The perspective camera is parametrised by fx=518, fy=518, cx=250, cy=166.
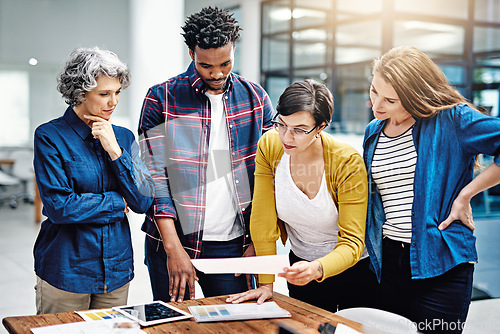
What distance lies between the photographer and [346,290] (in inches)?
76.9

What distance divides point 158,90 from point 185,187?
1.27 ft

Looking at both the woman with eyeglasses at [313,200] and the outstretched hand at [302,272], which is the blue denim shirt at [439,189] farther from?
the outstretched hand at [302,272]

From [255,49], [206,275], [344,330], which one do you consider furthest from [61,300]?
[255,49]

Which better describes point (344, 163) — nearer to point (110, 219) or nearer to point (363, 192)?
point (363, 192)

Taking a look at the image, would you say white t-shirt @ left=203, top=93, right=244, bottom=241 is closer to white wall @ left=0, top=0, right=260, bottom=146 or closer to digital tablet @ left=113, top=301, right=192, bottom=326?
digital tablet @ left=113, top=301, right=192, bottom=326

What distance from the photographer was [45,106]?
8977mm

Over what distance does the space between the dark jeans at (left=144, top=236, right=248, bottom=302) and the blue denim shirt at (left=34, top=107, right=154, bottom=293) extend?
0.12m

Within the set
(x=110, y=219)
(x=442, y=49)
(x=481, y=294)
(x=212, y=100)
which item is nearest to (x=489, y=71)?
(x=442, y=49)

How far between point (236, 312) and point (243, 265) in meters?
0.24

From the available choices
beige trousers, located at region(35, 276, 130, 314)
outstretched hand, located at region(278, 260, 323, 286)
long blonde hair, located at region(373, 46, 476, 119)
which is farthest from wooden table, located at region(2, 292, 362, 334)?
long blonde hair, located at region(373, 46, 476, 119)

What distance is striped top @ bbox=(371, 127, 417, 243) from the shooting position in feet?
5.68

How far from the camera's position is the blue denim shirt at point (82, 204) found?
5.83 feet

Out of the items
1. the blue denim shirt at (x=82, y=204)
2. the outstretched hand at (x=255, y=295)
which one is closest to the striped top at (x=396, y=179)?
the outstretched hand at (x=255, y=295)

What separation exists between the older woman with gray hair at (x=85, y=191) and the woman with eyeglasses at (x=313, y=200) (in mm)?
466
